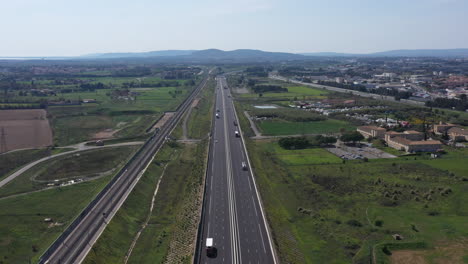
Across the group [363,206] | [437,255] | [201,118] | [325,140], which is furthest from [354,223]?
[201,118]

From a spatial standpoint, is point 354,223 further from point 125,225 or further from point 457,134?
point 457,134

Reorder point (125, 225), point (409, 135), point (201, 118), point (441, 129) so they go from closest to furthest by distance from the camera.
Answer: point (125, 225) < point (409, 135) < point (441, 129) < point (201, 118)

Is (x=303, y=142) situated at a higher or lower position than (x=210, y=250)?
higher

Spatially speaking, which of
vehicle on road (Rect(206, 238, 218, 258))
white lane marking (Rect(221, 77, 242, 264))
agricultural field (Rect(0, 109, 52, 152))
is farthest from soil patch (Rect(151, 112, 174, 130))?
vehicle on road (Rect(206, 238, 218, 258))

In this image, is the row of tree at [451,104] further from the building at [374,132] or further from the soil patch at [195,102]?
the soil patch at [195,102]

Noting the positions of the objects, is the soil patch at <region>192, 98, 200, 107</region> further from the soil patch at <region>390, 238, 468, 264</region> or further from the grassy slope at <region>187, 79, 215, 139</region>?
the soil patch at <region>390, 238, 468, 264</region>

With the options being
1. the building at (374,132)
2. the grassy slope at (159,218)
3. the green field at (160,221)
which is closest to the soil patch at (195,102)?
the building at (374,132)
